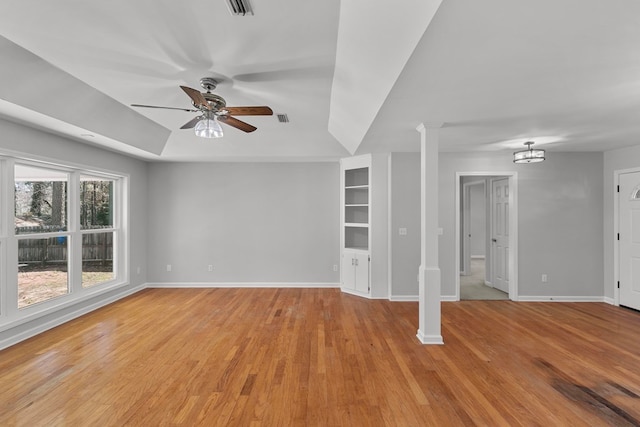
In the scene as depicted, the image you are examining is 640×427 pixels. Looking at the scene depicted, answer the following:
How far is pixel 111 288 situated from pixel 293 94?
14.4ft

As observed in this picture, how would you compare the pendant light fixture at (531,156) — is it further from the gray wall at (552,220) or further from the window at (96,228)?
the window at (96,228)

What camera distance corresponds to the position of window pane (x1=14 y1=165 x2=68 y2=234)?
3432 millimetres

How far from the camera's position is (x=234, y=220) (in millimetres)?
5621

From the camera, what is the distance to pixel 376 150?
4625mm

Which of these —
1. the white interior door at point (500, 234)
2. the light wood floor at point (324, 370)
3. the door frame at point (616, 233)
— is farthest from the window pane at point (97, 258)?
the door frame at point (616, 233)

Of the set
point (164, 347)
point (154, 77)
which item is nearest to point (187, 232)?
point (164, 347)

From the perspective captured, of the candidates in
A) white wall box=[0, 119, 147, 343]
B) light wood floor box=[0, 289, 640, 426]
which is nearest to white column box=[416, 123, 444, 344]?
light wood floor box=[0, 289, 640, 426]

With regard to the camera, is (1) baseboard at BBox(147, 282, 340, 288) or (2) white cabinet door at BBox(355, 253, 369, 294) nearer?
(2) white cabinet door at BBox(355, 253, 369, 294)

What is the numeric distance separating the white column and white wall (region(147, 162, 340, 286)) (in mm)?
2523

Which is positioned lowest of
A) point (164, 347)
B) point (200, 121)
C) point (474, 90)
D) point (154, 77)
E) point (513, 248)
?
point (164, 347)

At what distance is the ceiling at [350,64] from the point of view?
1570 millimetres

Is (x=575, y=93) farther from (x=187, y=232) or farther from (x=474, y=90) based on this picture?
(x=187, y=232)

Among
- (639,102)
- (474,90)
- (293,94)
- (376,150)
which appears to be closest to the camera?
(474,90)

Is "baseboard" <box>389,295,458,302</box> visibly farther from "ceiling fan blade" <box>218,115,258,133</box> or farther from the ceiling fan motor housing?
the ceiling fan motor housing
